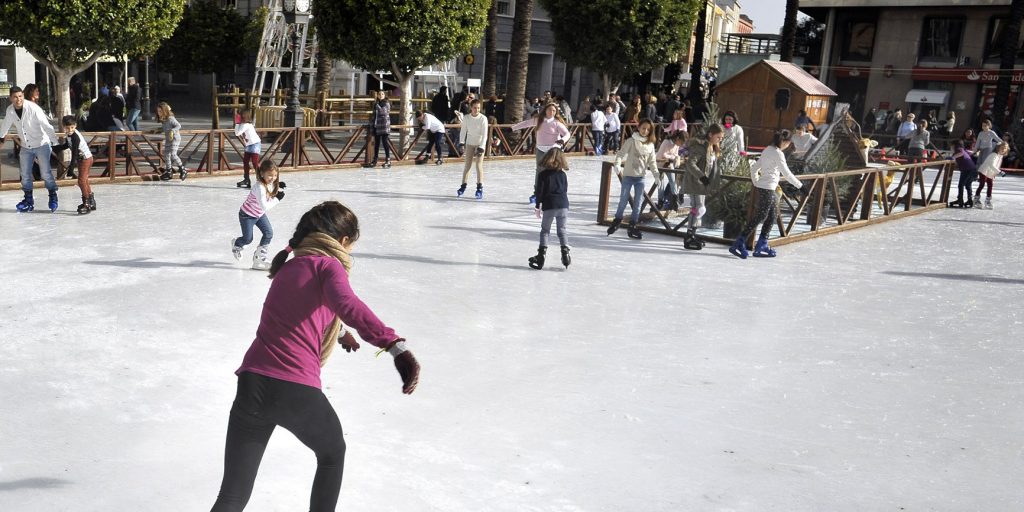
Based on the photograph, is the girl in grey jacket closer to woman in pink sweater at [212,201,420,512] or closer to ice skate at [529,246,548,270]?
ice skate at [529,246,548,270]

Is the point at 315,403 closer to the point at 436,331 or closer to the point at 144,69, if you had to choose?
the point at 436,331

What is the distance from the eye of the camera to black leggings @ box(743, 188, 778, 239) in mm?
10336

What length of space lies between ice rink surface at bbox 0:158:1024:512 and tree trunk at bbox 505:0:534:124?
11601mm

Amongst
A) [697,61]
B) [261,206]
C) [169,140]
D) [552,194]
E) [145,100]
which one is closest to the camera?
[261,206]

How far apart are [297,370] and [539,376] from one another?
10.3ft

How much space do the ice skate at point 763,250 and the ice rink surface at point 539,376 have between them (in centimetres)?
18

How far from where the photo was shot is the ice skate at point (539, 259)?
9445mm

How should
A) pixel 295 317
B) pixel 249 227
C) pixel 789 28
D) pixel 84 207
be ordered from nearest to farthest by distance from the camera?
pixel 295 317 < pixel 249 227 < pixel 84 207 < pixel 789 28

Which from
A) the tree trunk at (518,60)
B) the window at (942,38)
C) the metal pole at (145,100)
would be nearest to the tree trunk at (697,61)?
the window at (942,38)

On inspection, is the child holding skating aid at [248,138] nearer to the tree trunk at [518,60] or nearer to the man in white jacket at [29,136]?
the man in white jacket at [29,136]

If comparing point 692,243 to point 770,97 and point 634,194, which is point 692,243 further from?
point 770,97

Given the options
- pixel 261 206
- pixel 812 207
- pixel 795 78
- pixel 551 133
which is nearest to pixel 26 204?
pixel 261 206

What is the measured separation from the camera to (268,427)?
328 centimetres

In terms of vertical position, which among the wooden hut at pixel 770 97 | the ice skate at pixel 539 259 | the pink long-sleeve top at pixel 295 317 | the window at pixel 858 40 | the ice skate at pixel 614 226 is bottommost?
the ice skate at pixel 539 259
